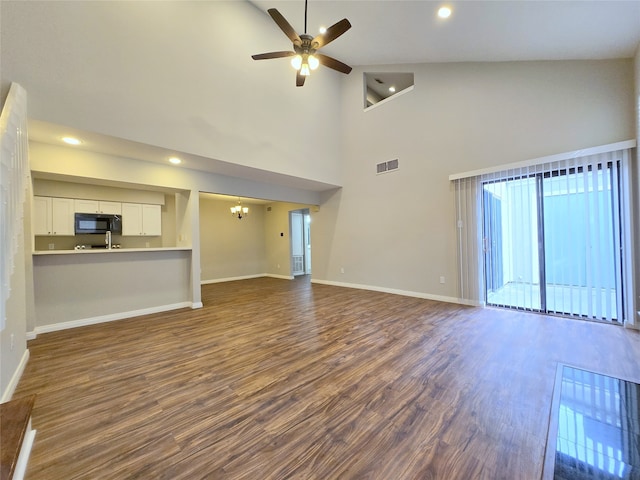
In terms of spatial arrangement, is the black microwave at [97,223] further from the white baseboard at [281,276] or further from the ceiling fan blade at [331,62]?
the ceiling fan blade at [331,62]

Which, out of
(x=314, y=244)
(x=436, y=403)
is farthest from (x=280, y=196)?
(x=436, y=403)

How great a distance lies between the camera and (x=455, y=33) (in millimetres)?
4008

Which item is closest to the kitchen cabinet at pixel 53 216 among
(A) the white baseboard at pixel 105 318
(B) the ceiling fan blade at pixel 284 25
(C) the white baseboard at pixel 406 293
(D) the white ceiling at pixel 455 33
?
(D) the white ceiling at pixel 455 33

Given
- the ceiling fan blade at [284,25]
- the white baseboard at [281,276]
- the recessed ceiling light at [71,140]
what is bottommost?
the white baseboard at [281,276]

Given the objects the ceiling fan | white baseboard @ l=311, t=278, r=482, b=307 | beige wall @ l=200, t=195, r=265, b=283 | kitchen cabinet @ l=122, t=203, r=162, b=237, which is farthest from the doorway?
the ceiling fan

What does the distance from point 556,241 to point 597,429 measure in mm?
3132

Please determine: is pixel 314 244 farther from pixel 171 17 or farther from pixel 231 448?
pixel 231 448

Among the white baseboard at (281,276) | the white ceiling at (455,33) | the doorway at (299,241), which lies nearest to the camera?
the white ceiling at (455,33)

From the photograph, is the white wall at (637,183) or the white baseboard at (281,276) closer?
the white wall at (637,183)

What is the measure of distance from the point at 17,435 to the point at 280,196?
18.5ft

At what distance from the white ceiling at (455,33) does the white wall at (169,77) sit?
0.76 feet

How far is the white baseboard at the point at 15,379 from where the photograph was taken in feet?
6.78

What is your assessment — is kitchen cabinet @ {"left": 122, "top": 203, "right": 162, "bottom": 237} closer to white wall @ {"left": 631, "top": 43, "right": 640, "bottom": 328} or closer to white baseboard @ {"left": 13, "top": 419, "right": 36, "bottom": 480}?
white baseboard @ {"left": 13, "top": 419, "right": 36, "bottom": 480}

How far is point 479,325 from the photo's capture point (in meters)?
3.68
